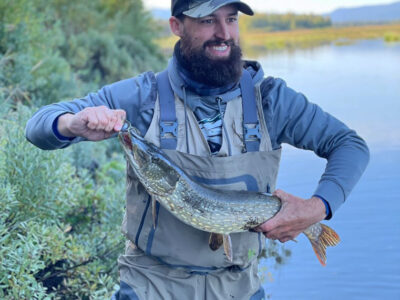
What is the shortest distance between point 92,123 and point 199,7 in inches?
38.0

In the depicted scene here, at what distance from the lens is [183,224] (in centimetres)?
346

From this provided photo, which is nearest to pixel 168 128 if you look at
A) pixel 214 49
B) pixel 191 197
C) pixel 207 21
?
pixel 191 197

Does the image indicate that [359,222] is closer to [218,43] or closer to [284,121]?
[284,121]

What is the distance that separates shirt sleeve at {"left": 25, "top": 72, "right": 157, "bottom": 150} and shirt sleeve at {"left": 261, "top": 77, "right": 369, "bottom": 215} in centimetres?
63

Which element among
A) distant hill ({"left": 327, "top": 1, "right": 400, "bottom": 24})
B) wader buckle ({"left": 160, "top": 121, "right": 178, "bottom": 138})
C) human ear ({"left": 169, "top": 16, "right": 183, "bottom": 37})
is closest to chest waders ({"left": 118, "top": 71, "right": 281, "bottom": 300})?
wader buckle ({"left": 160, "top": 121, "right": 178, "bottom": 138})

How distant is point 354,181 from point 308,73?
19976 millimetres

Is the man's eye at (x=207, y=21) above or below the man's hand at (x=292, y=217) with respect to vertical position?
above

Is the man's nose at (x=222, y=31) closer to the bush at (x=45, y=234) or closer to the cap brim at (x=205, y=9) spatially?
the cap brim at (x=205, y=9)

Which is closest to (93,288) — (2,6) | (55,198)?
(55,198)

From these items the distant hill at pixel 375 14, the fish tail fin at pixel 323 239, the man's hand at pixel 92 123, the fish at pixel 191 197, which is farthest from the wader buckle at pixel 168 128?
the distant hill at pixel 375 14

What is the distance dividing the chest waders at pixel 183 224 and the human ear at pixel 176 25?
1.21 ft

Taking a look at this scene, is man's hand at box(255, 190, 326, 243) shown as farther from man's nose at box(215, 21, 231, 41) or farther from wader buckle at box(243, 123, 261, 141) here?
man's nose at box(215, 21, 231, 41)

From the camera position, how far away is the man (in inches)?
134

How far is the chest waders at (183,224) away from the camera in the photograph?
344cm
